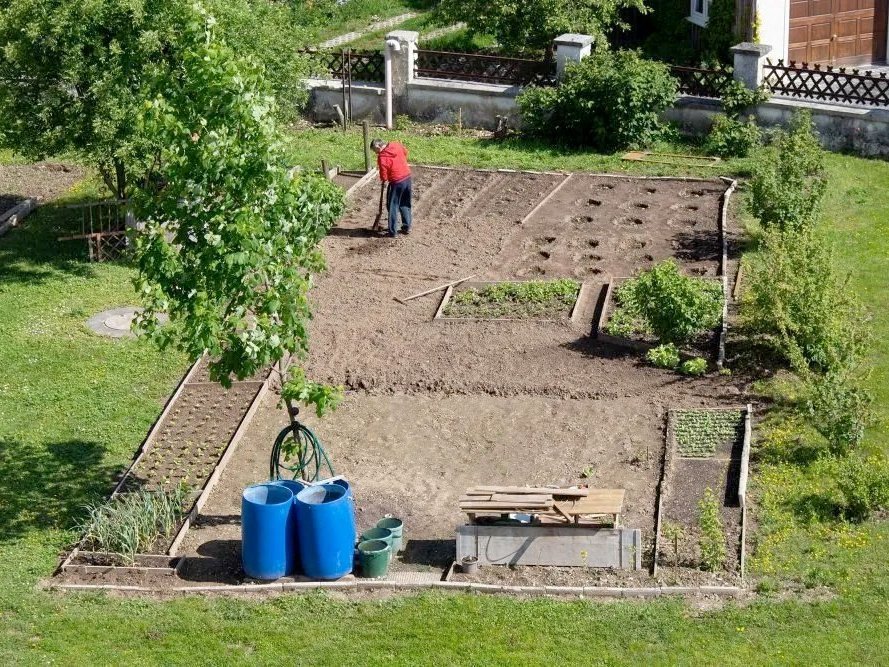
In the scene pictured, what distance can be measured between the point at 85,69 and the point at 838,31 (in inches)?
627

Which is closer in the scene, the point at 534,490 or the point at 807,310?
the point at 534,490

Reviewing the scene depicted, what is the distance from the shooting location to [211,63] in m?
11.8

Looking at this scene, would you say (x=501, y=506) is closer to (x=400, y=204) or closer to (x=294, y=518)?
(x=294, y=518)

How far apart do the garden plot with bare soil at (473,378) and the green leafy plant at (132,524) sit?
0.30 m

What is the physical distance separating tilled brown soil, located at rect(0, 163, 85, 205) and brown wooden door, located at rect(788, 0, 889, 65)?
14.1 metres

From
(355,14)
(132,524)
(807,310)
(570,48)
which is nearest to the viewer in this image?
(132,524)

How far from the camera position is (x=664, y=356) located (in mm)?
15922

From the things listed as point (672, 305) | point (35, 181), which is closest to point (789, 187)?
point (672, 305)

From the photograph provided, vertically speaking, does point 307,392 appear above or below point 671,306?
below

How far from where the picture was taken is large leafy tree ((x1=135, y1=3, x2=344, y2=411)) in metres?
11.9

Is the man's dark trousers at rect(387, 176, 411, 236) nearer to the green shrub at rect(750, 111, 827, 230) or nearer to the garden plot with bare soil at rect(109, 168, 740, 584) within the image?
the garden plot with bare soil at rect(109, 168, 740, 584)

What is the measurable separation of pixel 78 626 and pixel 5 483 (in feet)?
9.40

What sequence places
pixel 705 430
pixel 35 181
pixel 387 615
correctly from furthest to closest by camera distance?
pixel 35 181 < pixel 705 430 < pixel 387 615

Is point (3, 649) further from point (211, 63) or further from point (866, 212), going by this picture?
point (866, 212)
